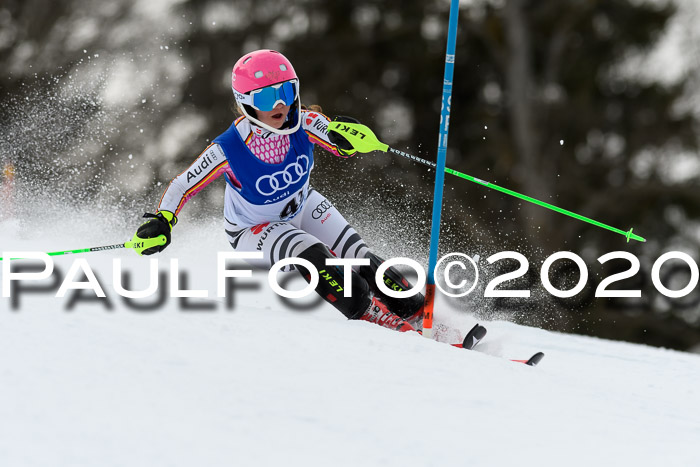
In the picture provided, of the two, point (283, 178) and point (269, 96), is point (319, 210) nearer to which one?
point (283, 178)

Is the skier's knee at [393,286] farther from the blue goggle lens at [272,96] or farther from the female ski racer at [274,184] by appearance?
the blue goggle lens at [272,96]

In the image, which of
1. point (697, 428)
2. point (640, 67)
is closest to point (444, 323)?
point (697, 428)

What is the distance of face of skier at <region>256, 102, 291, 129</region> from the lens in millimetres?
4230

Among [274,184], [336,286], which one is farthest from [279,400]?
[274,184]

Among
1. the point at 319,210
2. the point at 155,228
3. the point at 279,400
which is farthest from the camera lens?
the point at 319,210

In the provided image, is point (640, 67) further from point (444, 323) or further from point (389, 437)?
point (389, 437)

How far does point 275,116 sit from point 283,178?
0.31 metres

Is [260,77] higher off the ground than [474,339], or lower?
higher

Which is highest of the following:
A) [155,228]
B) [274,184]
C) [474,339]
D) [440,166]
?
[440,166]

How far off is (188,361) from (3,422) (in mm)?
762

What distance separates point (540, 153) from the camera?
50.1 ft

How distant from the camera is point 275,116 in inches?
167

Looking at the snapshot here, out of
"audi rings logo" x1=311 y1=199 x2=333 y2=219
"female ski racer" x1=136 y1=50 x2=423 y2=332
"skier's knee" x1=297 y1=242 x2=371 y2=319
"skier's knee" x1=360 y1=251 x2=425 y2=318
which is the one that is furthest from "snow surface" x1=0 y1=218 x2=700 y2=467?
"audi rings logo" x1=311 y1=199 x2=333 y2=219

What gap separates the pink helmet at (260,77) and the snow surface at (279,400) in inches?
35.9
